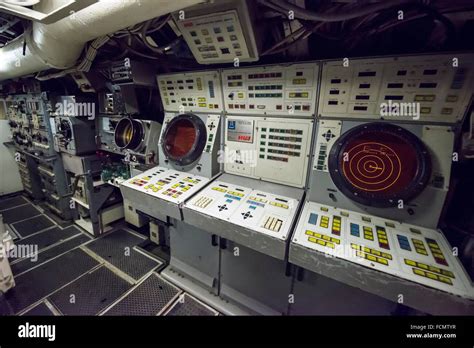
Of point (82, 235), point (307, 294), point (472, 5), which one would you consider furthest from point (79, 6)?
point (82, 235)

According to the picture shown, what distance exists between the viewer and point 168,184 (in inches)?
75.0

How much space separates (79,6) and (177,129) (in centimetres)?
127

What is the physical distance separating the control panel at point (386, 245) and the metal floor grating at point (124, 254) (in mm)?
2382

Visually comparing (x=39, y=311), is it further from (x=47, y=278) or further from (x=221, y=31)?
(x=221, y=31)

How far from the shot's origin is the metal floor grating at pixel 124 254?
2.69 meters

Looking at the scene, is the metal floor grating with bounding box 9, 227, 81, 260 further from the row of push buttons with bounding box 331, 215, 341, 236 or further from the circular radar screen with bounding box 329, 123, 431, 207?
the circular radar screen with bounding box 329, 123, 431, 207

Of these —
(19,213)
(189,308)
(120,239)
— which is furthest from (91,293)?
(19,213)

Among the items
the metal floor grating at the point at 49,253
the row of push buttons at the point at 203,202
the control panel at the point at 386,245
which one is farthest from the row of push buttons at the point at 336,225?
the metal floor grating at the point at 49,253

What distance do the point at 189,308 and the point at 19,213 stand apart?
14.7 ft

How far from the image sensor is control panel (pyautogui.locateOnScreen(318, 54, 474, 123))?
1.17 m

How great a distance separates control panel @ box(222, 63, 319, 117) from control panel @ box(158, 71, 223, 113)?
4.6 inches

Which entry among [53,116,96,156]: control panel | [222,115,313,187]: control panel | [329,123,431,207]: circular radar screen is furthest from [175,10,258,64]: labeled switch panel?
[53,116,96,156]: control panel

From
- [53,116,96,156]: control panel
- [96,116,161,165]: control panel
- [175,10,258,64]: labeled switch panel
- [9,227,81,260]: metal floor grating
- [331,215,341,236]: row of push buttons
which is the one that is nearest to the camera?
[331,215,341,236]: row of push buttons
